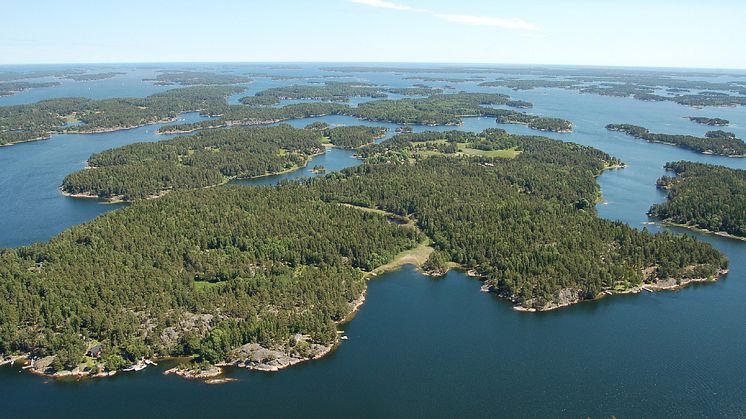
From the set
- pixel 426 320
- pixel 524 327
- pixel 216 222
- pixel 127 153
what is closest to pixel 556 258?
pixel 524 327

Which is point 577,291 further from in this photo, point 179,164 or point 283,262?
point 179,164

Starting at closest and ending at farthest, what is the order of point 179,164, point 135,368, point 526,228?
1. point 135,368
2. point 526,228
3. point 179,164

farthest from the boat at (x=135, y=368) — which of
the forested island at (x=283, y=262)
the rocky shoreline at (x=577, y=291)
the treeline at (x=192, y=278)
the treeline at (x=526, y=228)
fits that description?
the treeline at (x=526, y=228)

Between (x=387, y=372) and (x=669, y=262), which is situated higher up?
(x=669, y=262)

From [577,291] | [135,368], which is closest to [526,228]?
[577,291]

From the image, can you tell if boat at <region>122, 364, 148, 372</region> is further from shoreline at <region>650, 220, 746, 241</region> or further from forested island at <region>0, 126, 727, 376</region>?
shoreline at <region>650, 220, 746, 241</region>

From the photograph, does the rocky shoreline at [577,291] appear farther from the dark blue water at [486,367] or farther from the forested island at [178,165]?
the forested island at [178,165]

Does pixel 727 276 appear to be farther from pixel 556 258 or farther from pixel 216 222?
pixel 216 222
